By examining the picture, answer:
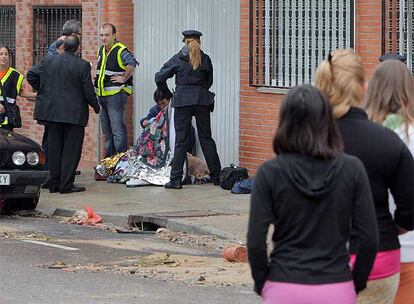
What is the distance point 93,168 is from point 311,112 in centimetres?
1311

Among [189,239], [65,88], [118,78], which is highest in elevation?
[118,78]

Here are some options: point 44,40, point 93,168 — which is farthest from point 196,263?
point 44,40

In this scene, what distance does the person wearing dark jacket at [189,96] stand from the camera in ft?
47.9

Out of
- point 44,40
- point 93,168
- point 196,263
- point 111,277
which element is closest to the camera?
point 111,277

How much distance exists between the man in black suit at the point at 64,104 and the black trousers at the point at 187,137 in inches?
43.3

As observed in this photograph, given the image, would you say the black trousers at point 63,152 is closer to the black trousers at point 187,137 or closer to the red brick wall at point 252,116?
the black trousers at point 187,137

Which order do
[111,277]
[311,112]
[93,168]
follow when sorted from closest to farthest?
[311,112], [111,277], [93,168]

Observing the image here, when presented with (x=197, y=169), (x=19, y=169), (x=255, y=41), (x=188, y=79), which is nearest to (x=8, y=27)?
(x=197, y=169)

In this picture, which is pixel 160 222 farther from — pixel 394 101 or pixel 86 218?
pixel 394 101

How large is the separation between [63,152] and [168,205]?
1.93 metres

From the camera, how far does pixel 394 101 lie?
17.5 feet

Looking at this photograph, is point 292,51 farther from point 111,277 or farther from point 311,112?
point 311,112

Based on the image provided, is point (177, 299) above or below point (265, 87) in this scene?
below

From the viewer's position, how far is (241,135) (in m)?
15.4
